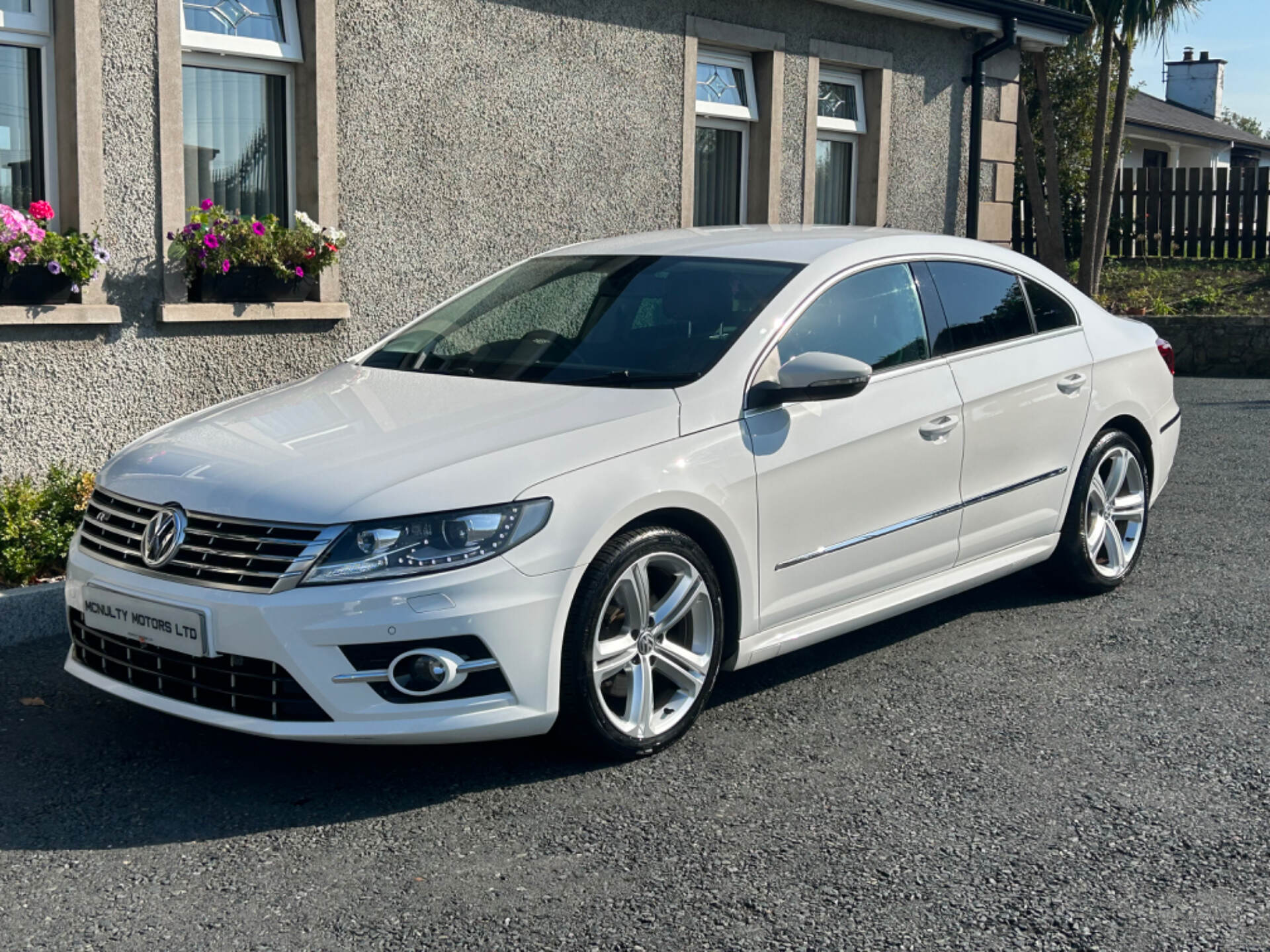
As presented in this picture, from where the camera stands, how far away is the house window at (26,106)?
7645 mm

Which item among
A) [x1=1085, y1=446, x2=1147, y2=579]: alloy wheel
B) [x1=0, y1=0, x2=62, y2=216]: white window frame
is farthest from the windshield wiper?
[x1=0, y1=0, x2=62, y2=216]: white window frame

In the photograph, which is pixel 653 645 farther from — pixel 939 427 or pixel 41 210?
pixel 41 210

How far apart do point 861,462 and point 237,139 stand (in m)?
5.15

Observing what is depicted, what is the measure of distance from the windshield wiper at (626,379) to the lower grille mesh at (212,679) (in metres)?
1.47

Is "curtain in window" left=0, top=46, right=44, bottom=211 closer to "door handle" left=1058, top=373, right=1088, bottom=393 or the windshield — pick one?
the windshield

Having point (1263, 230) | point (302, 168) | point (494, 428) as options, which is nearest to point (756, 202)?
point (302, 168)

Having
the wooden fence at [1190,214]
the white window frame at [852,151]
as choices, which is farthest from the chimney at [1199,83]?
the white window frame at [852,151]

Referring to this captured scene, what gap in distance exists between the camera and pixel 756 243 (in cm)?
580

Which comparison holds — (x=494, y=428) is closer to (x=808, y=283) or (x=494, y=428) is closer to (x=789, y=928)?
(x=808, y=283)

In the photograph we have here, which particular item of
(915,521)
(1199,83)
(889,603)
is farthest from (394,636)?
(1199,83)

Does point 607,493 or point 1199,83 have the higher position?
point 1199,83

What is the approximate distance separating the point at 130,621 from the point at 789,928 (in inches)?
83.5

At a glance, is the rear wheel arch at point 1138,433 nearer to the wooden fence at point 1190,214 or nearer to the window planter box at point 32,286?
the window planter box at point 32,286

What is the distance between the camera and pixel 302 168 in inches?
348
